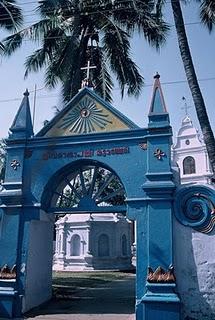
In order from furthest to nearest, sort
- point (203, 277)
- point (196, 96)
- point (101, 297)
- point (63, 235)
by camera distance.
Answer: point (63, 235)
point (101, 297)
point (196, 96)
point (203, 277)

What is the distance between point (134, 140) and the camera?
994 cm

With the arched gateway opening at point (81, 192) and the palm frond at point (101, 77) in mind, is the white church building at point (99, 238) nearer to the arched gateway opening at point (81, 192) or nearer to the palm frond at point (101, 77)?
the palm frond at point (101, 77)

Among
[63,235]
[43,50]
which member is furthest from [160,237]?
[63,235]

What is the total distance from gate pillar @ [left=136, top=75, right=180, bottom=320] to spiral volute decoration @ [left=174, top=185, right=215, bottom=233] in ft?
0.80

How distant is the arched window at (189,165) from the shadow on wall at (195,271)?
22.3 meters

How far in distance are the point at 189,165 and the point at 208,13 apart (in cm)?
1902

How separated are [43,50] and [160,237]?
970 cm

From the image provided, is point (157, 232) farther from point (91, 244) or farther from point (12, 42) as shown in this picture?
point (91, 244)

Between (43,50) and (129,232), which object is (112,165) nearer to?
(43,50)

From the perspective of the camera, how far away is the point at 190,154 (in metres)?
31.0

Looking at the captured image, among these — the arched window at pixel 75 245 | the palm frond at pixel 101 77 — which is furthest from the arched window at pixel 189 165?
the palm frond at pixel 101 77

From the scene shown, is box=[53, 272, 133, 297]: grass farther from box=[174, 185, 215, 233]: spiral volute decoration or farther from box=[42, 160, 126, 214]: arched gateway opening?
box=[174, 185, 215, 233]: spiral volute decoration

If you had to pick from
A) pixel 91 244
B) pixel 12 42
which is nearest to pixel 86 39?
pixel 12 42

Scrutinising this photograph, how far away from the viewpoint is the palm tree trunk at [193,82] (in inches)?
422
